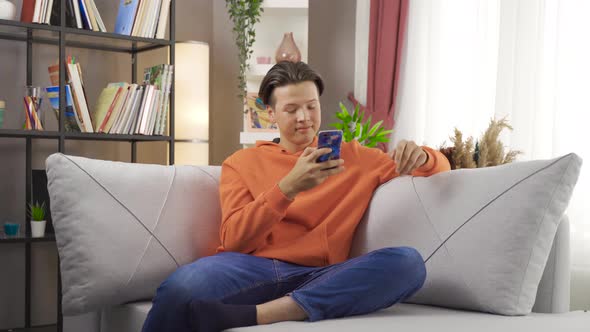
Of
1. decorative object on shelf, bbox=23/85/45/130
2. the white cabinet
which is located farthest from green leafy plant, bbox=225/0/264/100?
decorative object on shelf, bbox=23/85/45/130

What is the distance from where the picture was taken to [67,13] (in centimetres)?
335

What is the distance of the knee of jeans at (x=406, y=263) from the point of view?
5.95 ft

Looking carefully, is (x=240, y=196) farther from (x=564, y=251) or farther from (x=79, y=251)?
(x=564, y=251)

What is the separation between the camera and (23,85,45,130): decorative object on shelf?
3250mm

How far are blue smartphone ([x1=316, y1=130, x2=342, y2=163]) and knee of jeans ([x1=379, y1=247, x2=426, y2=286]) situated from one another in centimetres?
30

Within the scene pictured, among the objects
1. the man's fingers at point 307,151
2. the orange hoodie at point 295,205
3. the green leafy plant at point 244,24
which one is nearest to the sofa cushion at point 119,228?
the orange hoodie at point 295,205

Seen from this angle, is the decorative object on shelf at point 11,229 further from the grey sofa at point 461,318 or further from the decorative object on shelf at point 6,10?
the grey sofa at point 461,318

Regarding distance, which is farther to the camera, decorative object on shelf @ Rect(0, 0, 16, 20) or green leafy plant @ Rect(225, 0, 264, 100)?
green leafy plant @ Rect(225, 0, 264, 100)

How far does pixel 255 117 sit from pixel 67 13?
1116mm

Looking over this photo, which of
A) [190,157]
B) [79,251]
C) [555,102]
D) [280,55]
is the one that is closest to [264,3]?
[280,55]

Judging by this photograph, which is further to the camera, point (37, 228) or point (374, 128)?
point (374, 128)

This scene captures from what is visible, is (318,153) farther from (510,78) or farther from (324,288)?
(510,78)

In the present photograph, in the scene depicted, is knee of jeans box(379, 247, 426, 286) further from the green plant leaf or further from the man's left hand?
the green plant leaf

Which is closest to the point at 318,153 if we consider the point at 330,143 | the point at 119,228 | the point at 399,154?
the point at 330,143
